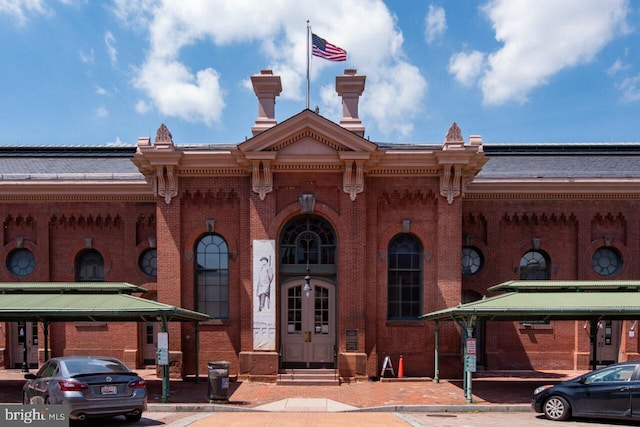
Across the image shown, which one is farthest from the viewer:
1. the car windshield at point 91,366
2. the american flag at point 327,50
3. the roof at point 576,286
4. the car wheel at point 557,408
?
the american flag at point 327,50

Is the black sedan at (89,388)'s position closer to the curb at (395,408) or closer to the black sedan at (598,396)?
the curb at (395,408)

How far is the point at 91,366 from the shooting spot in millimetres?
11328

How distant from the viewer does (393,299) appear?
64.1ft

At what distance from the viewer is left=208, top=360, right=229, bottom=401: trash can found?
582 inches

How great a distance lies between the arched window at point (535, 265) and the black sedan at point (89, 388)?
1554cm

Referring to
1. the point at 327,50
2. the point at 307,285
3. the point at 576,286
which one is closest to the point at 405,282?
the point at 307,285

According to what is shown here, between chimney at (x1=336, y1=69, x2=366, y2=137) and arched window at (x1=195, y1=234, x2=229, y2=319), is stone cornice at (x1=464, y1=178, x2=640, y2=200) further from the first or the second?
arched window at (x1=195, y1=234, x2=229, y2=319)

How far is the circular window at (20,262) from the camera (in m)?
22.0

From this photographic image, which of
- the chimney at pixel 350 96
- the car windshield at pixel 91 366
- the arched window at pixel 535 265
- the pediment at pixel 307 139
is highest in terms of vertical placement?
the chimney at pixel 350 96

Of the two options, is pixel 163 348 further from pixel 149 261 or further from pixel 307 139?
pixel 307 139

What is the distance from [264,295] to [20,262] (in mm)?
10645

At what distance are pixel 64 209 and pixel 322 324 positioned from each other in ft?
36.3

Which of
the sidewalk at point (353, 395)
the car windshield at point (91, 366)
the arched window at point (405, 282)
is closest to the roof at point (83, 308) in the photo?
the sidewalk at point (353, 395)

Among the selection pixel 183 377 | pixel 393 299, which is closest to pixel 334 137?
pixel 393 299
